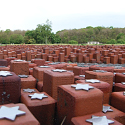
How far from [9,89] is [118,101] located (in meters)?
1.61

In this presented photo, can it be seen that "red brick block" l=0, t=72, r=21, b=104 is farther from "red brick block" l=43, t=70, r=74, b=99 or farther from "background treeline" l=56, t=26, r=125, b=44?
"background treeline" l=56, t=26, r=125, b=44

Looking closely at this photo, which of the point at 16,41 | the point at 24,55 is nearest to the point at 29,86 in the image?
the point at 24,55

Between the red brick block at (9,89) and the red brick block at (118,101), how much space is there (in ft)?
4.80

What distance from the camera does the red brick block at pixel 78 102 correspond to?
1.75 meters

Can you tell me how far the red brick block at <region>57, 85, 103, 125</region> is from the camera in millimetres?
1747

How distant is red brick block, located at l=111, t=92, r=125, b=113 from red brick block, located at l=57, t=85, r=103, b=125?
630mm

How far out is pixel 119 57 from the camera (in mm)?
12367

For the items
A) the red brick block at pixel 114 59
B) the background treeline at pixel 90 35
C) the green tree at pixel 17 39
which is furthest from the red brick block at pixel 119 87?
the background treeline at pixel 90 35

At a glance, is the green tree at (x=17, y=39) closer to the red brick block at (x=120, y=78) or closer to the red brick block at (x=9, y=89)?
the red brick block at (x=120, y=78)

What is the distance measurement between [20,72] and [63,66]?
127 cm

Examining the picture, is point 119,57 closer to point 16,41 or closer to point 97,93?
point 97,93

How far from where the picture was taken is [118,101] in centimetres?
243

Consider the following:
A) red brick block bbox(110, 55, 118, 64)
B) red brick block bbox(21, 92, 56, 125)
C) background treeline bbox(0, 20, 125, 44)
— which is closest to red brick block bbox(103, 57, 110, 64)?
red brick block bbox(110, 55, 118, 64)

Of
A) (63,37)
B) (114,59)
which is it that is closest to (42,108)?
(114,59)
